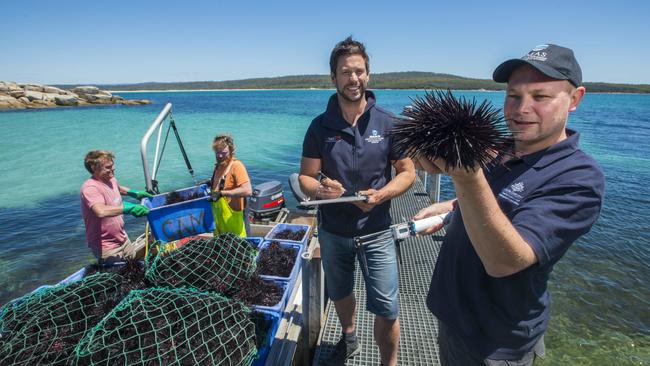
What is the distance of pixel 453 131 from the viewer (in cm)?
113

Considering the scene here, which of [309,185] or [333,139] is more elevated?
[333,139]

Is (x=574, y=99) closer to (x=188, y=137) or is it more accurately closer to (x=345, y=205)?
(x=345, y=205)

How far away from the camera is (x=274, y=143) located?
26.9 m

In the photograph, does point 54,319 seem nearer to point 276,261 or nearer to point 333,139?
point 276,261

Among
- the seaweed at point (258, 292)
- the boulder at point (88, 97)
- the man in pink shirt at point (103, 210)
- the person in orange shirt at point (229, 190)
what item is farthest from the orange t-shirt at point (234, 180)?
the boulder at point (88, 97)

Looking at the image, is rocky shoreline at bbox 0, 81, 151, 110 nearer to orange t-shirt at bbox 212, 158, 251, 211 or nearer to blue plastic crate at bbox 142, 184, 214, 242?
orange t-shirt at bbox 212, 158, 251, 211

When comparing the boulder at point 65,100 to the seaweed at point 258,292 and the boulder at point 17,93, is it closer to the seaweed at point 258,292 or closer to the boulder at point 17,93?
the boulder at point 17,93

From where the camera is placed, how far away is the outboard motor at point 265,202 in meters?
7.60

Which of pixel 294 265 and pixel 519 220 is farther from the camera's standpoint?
pixel 294 265

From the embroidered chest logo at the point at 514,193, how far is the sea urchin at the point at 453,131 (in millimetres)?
246

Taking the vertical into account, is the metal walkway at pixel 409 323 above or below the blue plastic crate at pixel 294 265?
below

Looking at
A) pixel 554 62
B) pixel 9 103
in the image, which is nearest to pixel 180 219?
pixel 554 62

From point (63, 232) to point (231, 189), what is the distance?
8.61 metres

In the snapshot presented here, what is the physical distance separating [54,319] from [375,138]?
2.49 metres
